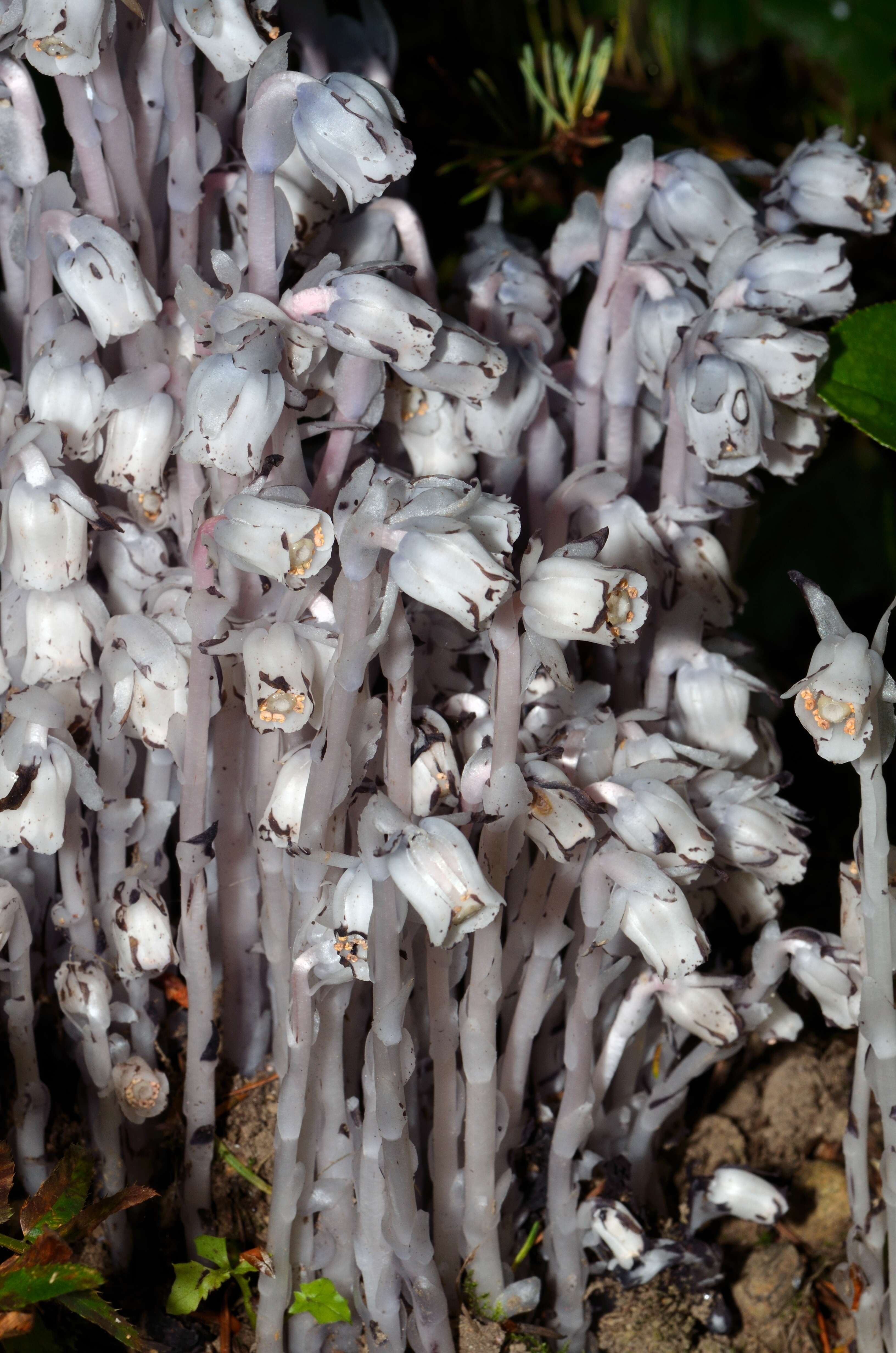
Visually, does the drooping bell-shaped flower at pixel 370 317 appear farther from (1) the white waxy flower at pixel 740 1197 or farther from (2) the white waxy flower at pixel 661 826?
(1) the white waxy flower at pixel 740 1197

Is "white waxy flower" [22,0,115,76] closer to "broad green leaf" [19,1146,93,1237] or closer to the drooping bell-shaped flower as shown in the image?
the drooping bell-shaped flower

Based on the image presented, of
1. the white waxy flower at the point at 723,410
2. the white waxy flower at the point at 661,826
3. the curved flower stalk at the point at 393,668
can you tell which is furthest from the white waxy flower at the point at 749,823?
the white waxy flower at the point at 723,410

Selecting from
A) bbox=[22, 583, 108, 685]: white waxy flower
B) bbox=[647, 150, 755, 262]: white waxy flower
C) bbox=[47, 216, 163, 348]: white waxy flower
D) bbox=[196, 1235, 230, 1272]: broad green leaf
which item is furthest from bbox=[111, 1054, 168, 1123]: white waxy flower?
bbox=[647, 150, 755, 262]: white waxy flower

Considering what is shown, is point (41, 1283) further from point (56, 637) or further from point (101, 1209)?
point (56, 637)

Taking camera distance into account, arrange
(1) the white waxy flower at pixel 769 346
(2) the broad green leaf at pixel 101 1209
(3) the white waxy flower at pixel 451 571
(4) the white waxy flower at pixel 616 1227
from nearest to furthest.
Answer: (3) the white waxy flower at pixel 451 571, (2) the broad green leaf at pixel 101 1209, (1) the white waxy flower at pixel 769 346, (4) the white waxy flower at pixel 616 1227

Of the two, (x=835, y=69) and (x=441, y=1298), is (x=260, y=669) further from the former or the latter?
(x=835, y=69)

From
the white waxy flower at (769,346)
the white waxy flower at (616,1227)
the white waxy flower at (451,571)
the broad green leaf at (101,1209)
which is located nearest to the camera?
the white waxy flower at (451,571)

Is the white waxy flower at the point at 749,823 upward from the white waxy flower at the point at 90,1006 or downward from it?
upward

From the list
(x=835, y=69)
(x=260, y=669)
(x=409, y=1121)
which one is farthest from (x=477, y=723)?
(x=835, y=69)

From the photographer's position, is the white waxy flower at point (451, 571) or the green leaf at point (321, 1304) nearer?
the white waxy flower at point (451, 571)
